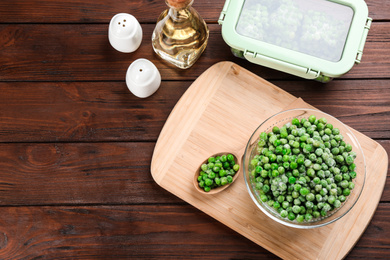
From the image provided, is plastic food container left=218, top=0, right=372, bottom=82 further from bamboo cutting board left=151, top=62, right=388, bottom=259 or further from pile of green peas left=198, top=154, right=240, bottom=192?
pile of green peas left=198, top=154, right=240, bottom=192

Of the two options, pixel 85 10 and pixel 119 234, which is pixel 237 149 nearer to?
pixel 119 234

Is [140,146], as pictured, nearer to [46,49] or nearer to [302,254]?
→ [46,49]

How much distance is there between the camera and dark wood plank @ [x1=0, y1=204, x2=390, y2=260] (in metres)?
1.15

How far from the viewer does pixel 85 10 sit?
1.25 meters

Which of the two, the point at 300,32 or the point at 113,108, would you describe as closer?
the point at 300,32

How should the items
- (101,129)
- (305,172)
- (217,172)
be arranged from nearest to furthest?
1. (305,172)
2. (217,172)
3. (101,129)

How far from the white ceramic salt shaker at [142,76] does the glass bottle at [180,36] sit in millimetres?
73

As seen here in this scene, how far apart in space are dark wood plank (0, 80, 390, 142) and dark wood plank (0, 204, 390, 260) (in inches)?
8.9

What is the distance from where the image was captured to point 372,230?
3.72ft

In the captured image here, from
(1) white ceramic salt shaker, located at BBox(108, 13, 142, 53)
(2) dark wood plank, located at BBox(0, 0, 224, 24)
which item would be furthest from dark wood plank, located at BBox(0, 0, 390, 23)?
(1) white ceramic salt shaker, located at BBox(108, 13, 142, 53)

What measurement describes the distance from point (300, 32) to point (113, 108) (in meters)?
0.60

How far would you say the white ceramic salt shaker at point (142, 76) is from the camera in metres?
1.12

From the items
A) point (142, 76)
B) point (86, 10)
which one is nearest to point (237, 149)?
point (142, 76)

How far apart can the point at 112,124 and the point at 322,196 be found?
0.65 metres
